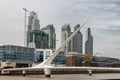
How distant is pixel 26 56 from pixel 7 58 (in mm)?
11426

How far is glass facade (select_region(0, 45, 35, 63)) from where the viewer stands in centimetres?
12119

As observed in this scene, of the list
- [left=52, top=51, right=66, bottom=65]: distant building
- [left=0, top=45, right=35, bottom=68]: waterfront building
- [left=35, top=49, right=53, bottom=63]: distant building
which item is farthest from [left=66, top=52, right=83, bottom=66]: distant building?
[left=0, top=45, right=35, bottom=68]: waterfront building

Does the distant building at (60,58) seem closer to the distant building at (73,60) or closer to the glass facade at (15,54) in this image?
the distant building at (73,60)

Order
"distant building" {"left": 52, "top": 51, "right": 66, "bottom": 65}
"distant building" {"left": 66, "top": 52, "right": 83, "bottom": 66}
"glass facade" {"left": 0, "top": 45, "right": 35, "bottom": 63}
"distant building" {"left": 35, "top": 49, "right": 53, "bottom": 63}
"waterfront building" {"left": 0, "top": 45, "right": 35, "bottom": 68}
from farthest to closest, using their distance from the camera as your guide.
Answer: "distant building" {"left": 66, "top": 52, "right": 83, "bottom": 66} < "distant building" {"left": 52, "top": 51, "right": 66, "bottom": 65} < "distant building" {"left": 35, "top": 49, "right": 53, "bottom": 63} < "glass facade" {"left": 0, "top": 45, "right": 35, "bottom": 63} < "waterfront building" {"left": 0, "top": 45, "right": 35, "bottom": 68}

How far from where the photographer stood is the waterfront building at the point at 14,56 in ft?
393

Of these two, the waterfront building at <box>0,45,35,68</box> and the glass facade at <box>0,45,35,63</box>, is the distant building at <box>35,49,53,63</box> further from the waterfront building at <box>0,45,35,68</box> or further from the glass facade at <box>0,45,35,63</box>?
the waterfront building at <box>0,45,35,68</box>

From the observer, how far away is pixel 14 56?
123 m

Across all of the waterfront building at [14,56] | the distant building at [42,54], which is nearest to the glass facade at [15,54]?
the waterfront building at [14,56]

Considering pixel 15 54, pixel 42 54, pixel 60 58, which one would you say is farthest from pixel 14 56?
pixel 60 58

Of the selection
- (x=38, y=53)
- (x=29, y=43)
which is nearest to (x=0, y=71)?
(x=38, y=53)

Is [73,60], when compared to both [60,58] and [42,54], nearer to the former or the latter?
[60,58]

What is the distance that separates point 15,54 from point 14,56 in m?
0.94

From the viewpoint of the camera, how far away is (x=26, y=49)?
130 meters

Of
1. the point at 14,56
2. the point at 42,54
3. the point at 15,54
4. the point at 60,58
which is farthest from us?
the point at 60,58
